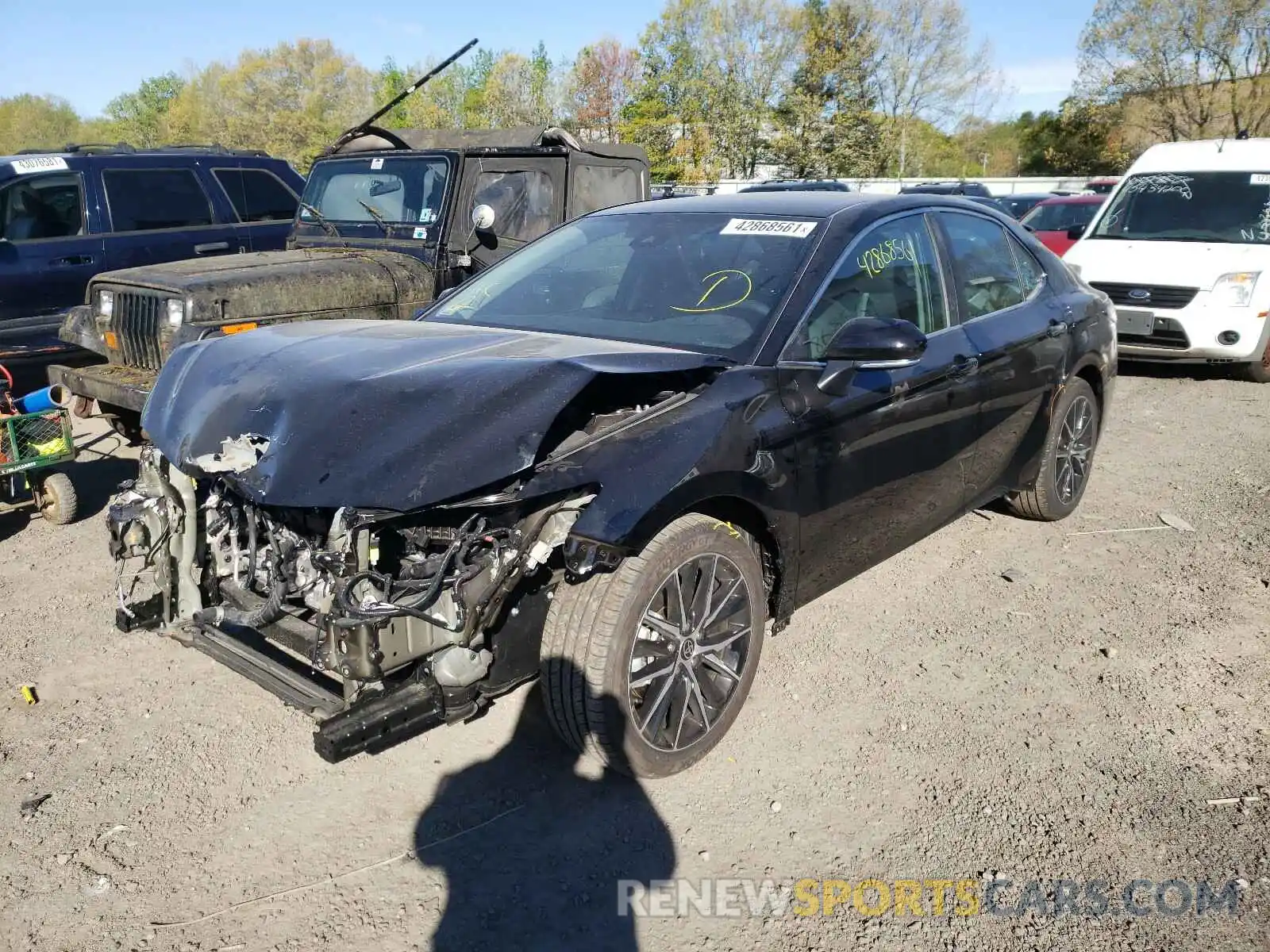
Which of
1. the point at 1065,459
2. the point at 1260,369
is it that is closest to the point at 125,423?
the point at 1065,459

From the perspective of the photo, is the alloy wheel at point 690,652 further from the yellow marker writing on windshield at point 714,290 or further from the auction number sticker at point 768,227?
the auction number sticker at point 768,227

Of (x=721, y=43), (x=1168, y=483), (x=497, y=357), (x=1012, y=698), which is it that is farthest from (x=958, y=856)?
(x=721, y=43)

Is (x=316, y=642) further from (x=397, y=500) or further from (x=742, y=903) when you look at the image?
(x=742, y=903)

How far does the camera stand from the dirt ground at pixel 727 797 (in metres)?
2.64

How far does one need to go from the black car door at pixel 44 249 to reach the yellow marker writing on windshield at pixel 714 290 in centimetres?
657

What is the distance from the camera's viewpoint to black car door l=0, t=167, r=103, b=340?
7.91 meters

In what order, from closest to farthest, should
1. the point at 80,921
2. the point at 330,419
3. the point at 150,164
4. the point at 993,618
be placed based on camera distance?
the point at 80,921 < the point at 330,419 < the point at 993,618 < the point at 150,164

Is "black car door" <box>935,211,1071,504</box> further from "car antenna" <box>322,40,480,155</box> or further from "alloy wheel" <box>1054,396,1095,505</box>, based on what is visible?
"car antenna" <box>322,40,480,155</box>

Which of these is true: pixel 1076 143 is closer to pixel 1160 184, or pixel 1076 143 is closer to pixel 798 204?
pixel 1160 184

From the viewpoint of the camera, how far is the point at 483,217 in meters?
6.84

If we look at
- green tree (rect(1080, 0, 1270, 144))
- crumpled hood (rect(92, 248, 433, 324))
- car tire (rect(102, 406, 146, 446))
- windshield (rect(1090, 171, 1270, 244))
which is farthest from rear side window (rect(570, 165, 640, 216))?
green tree (rect(1080, 0, 1270, 144))

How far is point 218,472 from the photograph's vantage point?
295cm

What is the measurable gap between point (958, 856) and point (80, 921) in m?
2.47

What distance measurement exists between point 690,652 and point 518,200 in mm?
4929
